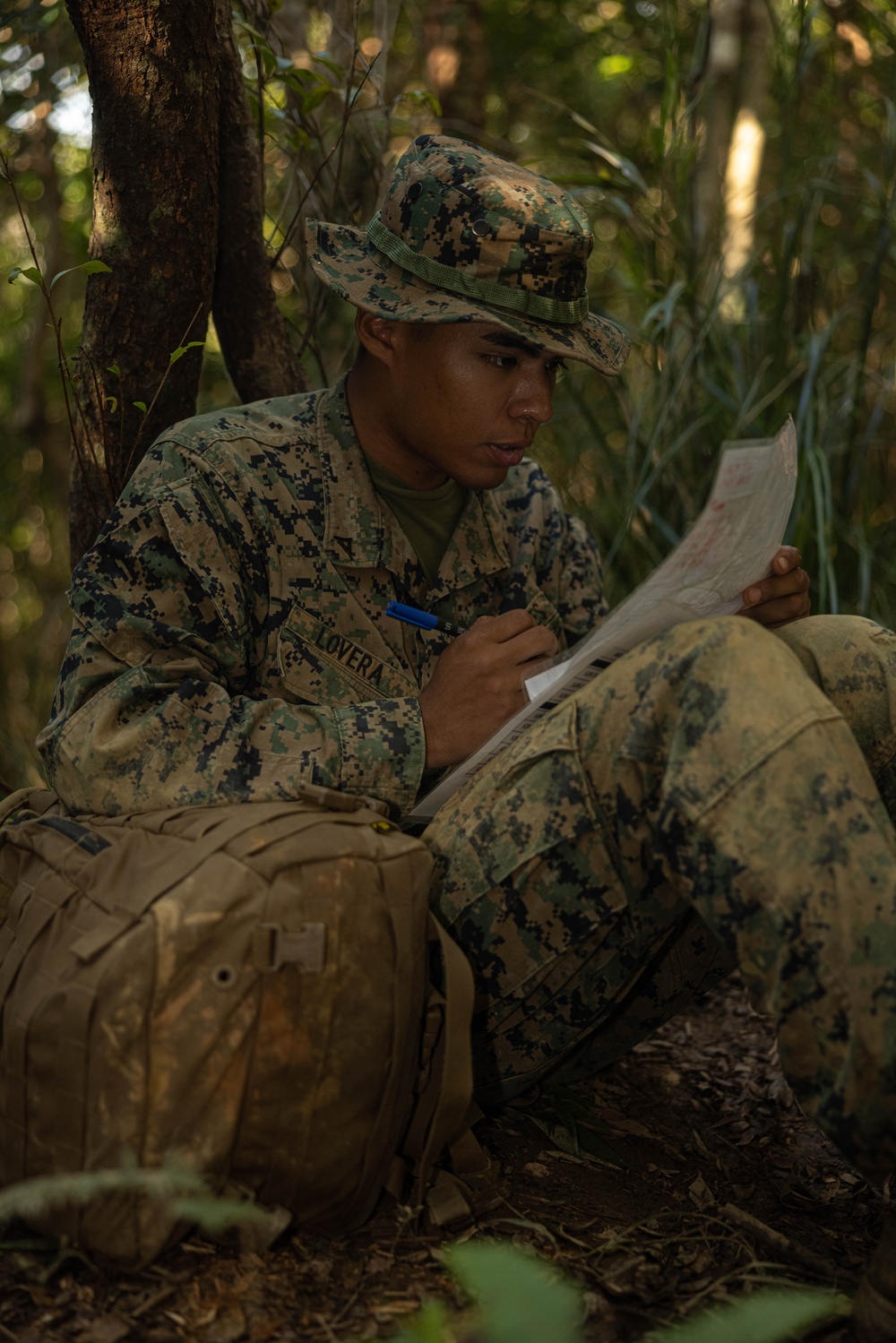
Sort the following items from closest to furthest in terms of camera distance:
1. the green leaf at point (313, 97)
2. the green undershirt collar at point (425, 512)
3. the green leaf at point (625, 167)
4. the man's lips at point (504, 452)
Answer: the man's lips at point (504, 452)
the green undershirt collar at point (425, 512)
the green leaf at point (313, 97)
the green leaf at point (625, 167)

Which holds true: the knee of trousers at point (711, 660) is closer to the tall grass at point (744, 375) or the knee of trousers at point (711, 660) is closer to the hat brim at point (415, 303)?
the hat brim at point (415, 303)

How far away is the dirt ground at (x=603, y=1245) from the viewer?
1342 millimetres

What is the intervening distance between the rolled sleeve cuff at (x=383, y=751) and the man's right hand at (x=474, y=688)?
3cm

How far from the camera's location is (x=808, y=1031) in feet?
4.32

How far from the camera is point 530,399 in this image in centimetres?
200

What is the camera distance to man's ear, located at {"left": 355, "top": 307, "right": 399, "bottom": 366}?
2.05m

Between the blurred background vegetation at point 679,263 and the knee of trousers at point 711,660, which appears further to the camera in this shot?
the blurred background vegetation at point 679,263

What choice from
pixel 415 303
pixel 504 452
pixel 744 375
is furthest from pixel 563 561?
pixel 744 375

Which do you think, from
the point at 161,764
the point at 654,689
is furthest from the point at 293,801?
the point at 654,689

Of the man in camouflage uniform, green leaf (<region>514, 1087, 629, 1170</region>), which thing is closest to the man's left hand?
the man in camouflage uniform

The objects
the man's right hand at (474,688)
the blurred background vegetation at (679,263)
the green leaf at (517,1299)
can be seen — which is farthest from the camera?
the blurred background vegetation at (679,263)

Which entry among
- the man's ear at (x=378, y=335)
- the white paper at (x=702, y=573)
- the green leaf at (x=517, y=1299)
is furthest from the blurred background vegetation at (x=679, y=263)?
the green leaf at (x=517, y=1299)

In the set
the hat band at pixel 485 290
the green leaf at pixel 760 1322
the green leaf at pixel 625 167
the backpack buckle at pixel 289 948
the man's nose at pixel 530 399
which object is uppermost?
the green leaf at pixel 625 167

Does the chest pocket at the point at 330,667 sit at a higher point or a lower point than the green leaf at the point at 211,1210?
higher
